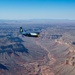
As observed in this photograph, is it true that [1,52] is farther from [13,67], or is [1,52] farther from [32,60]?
[13,67]

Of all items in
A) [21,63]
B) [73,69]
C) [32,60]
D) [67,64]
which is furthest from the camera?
[32,60]

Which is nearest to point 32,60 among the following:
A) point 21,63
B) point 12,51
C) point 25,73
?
point 21,63

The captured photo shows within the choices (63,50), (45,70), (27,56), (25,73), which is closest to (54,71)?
(45,70)

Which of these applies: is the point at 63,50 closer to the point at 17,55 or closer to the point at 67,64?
the point at 17,55

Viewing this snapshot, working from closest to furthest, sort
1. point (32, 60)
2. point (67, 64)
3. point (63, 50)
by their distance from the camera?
1. point (67, 64)
2. point (32, 60)
3. point (63, 50)

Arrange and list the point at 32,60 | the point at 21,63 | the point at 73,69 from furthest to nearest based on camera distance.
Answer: the point at 32,60
the point at 21,63
the point at 73,69

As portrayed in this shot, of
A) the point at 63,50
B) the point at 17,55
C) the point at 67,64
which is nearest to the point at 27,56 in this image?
the point at 17,55

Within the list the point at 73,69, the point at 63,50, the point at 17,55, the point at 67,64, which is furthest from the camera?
the point at 63,50

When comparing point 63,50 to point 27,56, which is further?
point 63,50

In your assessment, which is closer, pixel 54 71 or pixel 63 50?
pixel 54 71
